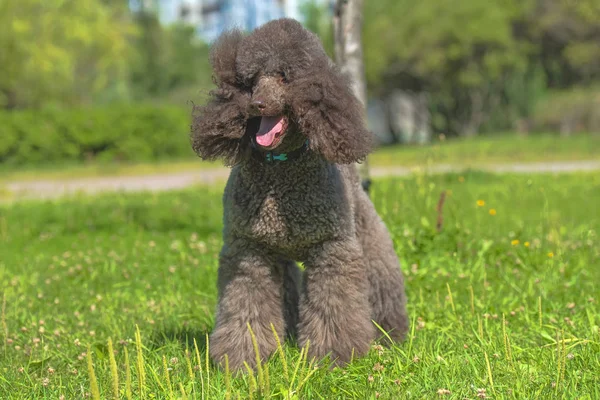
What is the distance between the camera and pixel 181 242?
257 inches

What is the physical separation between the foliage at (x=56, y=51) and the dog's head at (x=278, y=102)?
21238mm

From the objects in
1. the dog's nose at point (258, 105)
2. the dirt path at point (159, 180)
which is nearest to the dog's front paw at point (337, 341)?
the dog's nose at point (258, 105)

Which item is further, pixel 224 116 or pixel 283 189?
pixel 283 189

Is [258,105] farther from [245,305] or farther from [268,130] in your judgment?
[245,305]

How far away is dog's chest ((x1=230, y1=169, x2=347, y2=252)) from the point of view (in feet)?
11.2

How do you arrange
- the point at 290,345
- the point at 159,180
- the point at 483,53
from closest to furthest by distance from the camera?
1. the point at 290,345
2. the point at 159,180
3. the point at 483,53

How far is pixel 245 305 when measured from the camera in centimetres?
354

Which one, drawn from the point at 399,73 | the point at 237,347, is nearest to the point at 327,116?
the point at 237,347

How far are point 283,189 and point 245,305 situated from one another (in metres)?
0.64

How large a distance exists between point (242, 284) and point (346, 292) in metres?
0.54

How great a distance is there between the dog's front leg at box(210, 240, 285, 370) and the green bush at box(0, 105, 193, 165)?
17.5m

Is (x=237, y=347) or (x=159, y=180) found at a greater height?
(x=159, y=180)

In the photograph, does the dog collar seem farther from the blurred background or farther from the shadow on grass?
the blurred background

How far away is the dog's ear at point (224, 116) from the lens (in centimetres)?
329
